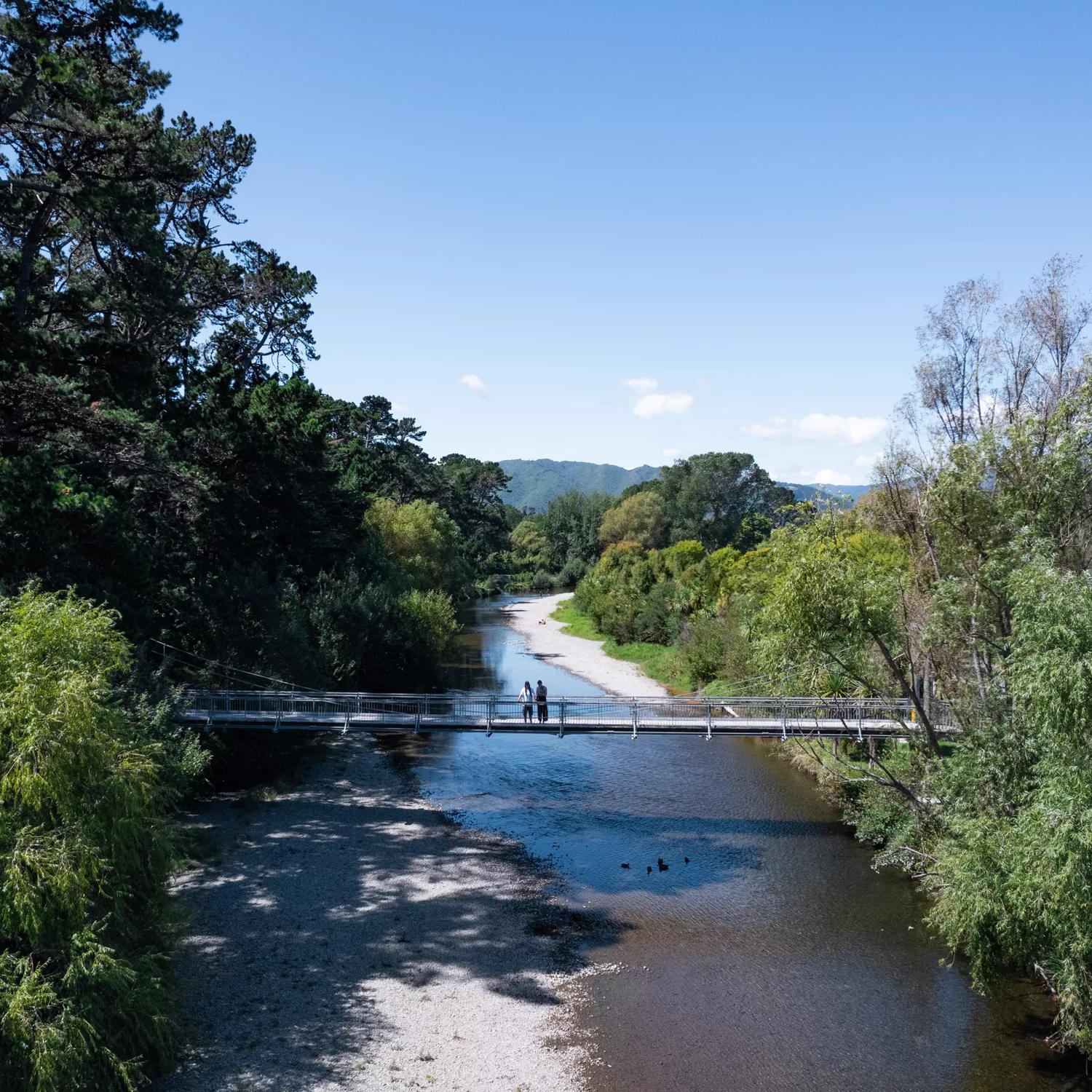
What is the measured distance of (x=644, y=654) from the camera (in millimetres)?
55781

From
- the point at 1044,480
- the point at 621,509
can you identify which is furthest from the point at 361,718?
the point at 621,509

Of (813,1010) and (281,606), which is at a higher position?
(281,606)

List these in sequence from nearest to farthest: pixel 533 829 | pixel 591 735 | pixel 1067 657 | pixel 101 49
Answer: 1. pixel 1067 657
2. pixel 101 49
3. pixel 533 829
4. pixel 591 735

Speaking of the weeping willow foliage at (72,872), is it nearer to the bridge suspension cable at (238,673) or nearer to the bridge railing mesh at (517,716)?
the bridge railing mesh at (517,716)

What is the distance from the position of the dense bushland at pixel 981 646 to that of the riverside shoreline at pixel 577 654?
10.7 meters

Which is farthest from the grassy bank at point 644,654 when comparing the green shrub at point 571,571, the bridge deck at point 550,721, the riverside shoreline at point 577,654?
the green shrub at point 571,571

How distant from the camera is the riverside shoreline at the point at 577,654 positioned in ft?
152

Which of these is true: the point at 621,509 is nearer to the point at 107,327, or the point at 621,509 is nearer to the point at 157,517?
the point at 157,517

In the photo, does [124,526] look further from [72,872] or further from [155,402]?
[72,872]

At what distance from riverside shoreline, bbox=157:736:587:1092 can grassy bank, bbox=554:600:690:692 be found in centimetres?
2364

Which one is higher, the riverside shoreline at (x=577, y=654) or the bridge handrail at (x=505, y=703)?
the bridge handrail at (x=505, y=703)

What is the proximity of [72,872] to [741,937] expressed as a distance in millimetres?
13844

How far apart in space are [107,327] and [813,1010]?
22.3 meters

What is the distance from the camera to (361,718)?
86.1 feet
